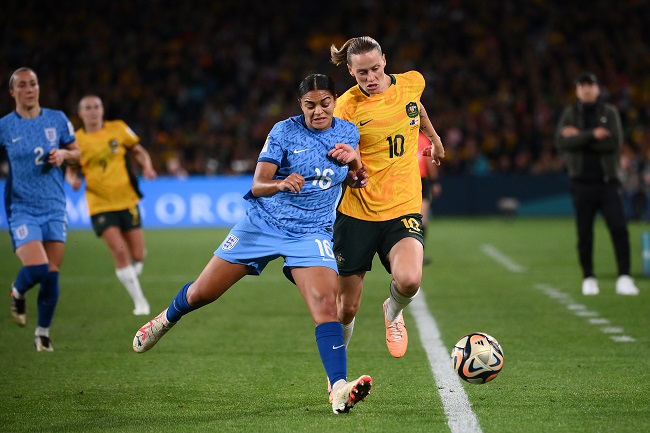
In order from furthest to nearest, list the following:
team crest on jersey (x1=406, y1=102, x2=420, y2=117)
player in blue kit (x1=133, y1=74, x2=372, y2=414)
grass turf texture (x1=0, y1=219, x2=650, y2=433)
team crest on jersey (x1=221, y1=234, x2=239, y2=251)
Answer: team crest on jersey (x1=406, y1=102, x2=420, y2=117) → team crest on jersey (x1=221, y1=234, x2=239, y2=251) → player in blue kit (x1=133, y1=74, x2=372, y2=414) → grass turf texture (x1=0, y1=219, x2=650, y2=433)

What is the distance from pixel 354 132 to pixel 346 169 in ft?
0.90

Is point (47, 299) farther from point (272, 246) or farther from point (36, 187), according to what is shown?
point (272, 246)

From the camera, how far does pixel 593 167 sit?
38.9 ft

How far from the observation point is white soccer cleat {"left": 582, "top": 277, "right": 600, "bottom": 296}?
11.9 meters

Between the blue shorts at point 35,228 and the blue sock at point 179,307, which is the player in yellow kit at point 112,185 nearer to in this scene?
the blue shorts at point 35,228

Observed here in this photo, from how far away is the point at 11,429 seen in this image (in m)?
5.51

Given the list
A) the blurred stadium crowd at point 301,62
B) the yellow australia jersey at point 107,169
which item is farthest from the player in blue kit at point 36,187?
the blurred stadium crowd at point 301,62

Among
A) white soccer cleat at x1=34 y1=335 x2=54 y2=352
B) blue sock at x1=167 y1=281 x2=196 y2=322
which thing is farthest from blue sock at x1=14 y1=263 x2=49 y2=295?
blue sock at x1=167 y1=281 x2=196 y2=322

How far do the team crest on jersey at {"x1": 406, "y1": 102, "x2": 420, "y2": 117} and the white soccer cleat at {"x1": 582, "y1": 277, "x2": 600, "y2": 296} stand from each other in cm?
560

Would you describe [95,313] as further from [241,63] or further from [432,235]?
[241,63]

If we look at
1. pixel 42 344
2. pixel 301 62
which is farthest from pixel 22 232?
pixel 301 62

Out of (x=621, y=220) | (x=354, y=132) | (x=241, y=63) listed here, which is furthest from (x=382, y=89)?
(x=241, y=63)

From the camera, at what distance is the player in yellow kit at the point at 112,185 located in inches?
428

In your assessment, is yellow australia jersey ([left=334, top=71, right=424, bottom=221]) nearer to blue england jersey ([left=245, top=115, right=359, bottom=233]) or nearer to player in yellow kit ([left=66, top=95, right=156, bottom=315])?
blue england jersey ([left=245, top=115, right=359, bottom=233])
